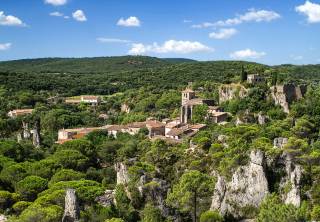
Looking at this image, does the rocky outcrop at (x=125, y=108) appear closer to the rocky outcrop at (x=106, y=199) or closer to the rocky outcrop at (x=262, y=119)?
the rocky outcrop at (x=262, y=119)

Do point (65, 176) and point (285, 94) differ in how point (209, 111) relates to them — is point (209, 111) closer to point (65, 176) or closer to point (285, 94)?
point (285, 94)

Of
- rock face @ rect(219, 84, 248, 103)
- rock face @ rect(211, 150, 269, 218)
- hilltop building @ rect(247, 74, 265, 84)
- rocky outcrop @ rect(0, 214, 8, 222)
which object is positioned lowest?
rocky outcrop @ rect(0, 214, 8, 222)

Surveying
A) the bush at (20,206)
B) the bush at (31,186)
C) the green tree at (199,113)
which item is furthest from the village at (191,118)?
the bush at (20,206)

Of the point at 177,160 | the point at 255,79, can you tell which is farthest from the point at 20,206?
the point at 255,79

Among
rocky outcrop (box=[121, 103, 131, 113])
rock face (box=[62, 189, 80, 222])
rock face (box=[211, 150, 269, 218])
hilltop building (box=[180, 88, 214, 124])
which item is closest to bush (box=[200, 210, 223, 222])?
rock face (box=[211, 150, 269, 218])

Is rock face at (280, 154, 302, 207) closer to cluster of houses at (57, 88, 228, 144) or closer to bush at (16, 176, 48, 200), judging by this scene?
bush at (16, 176, 48, 200)

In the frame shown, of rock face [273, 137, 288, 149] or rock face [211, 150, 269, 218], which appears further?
rock face [273, 137, 288, 149]
